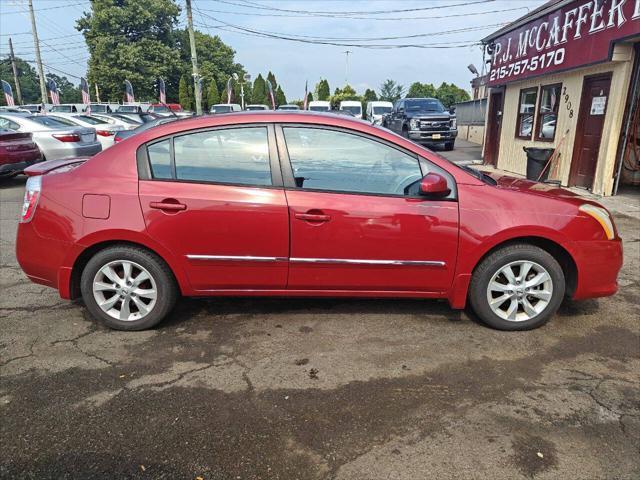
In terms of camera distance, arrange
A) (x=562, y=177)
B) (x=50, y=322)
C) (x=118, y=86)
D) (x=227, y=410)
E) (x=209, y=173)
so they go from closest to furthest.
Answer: (x=227, y=410), (x=209, y=173), (x=50, y=322), (x=562, y=177), (x=118, y=86)

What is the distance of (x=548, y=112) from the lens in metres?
11.2

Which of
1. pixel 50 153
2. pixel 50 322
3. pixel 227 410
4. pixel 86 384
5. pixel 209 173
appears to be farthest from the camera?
pixel 50 153

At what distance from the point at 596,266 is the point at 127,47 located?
5250 cm

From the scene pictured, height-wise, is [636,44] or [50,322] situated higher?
[636,44]

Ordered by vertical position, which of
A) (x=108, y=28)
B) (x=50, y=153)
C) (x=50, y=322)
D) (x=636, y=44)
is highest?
(x=108, y=28)

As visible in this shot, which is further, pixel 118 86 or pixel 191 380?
pixel 118 86

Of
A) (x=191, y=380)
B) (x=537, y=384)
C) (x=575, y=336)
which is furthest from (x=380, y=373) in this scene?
(x=575, y=336)

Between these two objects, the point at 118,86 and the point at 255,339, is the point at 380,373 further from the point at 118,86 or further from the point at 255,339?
the point at 118,86

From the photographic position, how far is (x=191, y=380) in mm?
2920

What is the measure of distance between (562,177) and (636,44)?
3.04 m

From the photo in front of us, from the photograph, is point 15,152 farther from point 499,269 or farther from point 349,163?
point 499,269

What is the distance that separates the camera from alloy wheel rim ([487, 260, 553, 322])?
3.47 m

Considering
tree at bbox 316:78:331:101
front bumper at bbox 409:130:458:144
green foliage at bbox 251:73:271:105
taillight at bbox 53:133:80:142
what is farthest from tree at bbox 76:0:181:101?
taillight at bbox 53:133:80:142

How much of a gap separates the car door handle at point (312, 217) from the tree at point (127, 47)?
50.2m
